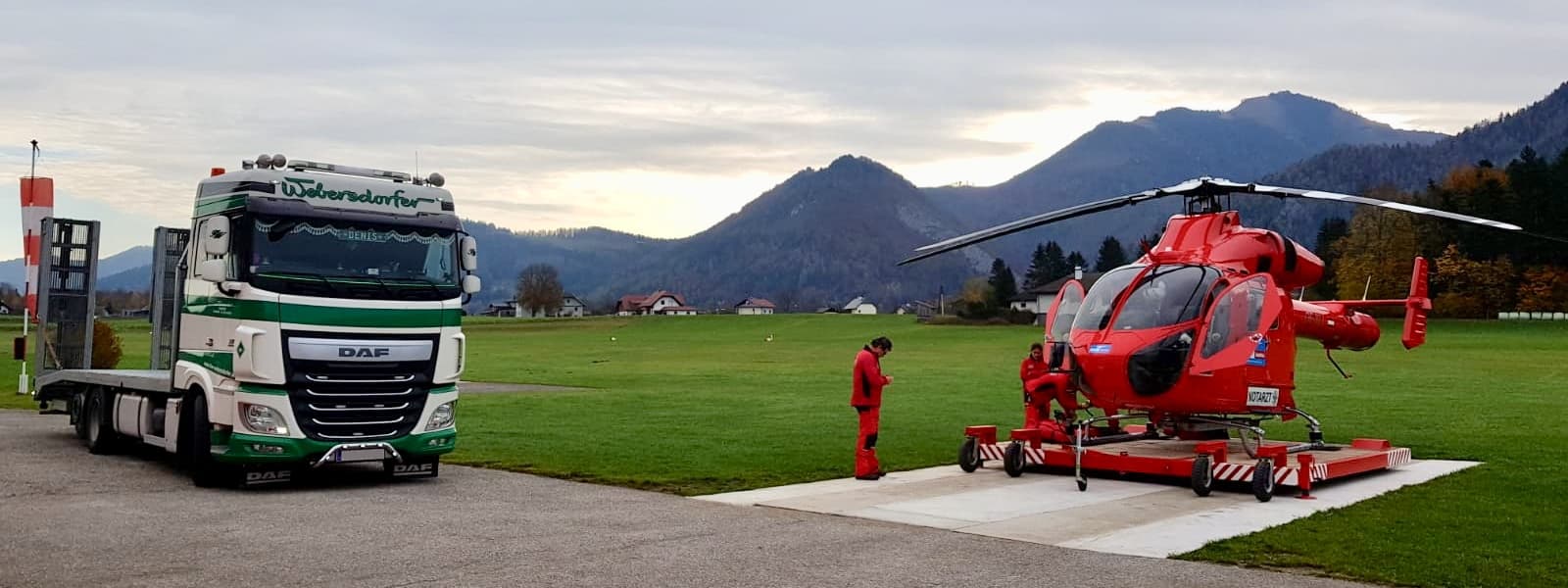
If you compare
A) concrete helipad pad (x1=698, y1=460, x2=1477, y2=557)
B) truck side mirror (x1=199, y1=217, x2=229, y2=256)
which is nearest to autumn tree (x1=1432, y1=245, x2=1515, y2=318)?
concrete helipad pad (x1=698, y1=460, x2=1477, y2=557)

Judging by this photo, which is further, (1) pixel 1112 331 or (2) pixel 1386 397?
(2) pixel 1386 397

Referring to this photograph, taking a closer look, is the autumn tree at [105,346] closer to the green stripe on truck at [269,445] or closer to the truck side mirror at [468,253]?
the green stripe on truck at [269,445]

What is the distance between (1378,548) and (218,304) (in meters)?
11.6

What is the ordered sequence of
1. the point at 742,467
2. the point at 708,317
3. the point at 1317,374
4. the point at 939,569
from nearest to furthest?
the point at 939,569
the point at 742,467
the point at 1317,374
the point at 708,317

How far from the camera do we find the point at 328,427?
1374cm

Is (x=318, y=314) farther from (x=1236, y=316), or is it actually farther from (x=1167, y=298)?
(x=1236, y=316)

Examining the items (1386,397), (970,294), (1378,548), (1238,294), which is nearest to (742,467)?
(1238,294)

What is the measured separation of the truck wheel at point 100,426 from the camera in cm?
1745

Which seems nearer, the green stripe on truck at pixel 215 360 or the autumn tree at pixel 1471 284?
the green stripe on truck at pixel 215 360

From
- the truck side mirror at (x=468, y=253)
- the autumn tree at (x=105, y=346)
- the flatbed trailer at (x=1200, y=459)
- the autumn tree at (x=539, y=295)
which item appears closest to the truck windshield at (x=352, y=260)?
the truck side mirror at (x=468, y=253)

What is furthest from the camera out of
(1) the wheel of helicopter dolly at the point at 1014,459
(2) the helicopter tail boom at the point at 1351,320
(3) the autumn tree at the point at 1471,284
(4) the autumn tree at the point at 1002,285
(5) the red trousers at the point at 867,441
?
(4) the autumn tree at the point at 1002,285

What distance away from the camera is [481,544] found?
10656 millimetres

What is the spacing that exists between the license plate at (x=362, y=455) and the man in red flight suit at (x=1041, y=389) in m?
7.90

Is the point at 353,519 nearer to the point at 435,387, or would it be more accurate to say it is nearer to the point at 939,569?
the point at 435,387
